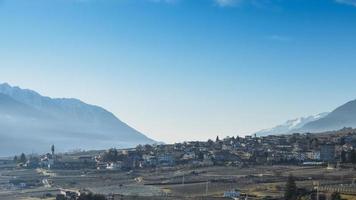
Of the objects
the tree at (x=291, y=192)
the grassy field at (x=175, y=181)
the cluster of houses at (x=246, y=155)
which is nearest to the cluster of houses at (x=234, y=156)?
the cluster of houses at (x=246, y=155)

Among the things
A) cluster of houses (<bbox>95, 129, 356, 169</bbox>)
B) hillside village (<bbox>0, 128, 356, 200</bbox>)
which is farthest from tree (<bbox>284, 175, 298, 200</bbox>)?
cluster of houses (<bbox>95, 129, 356, 169</bbox>)

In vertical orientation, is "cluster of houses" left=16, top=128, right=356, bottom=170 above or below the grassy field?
above

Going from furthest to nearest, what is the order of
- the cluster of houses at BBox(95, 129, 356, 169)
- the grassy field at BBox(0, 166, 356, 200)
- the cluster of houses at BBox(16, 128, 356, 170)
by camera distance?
the cluster of houses at BBox(16, 128, 356, 170) → the cluster of houses at BBox(95, 129, 356, 169) → the grassy field at BBox(0, 166, 356, 200)

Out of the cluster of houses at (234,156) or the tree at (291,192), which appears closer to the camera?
the tree at (291,192)

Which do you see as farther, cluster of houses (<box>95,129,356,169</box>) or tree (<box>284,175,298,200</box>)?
cluster of houses (<box>95,129,356,169</box>)

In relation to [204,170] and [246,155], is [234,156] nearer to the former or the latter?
[246,155]

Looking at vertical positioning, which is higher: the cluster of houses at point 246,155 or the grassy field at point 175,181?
the cluster of houses at point 246,155

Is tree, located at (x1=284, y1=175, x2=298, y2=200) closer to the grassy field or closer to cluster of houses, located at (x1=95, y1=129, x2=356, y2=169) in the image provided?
the grassy field

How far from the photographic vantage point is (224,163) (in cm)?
9000

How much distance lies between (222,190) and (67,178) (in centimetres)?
2373

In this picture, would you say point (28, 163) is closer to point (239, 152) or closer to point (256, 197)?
point (239, 152)

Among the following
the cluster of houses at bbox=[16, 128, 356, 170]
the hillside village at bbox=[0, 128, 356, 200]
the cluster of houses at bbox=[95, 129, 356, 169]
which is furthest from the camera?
the cluster of houses at bbox=[16, 128, 356, 170]

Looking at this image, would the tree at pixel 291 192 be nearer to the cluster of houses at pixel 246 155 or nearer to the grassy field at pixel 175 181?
the grassy field at pixel 175 181

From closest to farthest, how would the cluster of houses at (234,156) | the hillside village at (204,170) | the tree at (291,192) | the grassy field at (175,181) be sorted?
the tree at (291,192) < the grassy field at (175,181) < the hillside village at (204,170) < the cluster of houses at (234,156)
